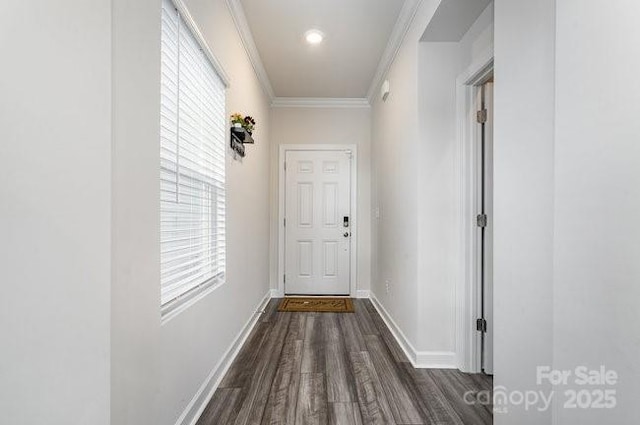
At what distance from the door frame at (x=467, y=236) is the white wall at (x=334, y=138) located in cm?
220

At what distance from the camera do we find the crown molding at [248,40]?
2.45 m

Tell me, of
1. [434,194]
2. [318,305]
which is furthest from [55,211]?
[318,305]

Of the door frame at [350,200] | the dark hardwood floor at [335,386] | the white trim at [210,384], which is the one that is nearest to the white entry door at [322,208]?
the door frame at [350,200]

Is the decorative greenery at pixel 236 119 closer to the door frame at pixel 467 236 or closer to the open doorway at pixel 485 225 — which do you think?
the door frame at pixel 467 236

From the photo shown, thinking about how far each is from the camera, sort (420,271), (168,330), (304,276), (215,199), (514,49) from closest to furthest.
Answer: (514,49)
(168,330)
(215,199)
(420,271)
(304,276)

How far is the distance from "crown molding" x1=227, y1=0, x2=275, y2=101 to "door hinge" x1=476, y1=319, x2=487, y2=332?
2806mm

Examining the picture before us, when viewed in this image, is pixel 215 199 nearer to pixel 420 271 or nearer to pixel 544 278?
pixel 420 271

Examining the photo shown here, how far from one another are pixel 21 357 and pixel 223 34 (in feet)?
6.97

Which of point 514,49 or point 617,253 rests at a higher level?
point 514,49

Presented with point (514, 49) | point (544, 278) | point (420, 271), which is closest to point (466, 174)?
point (420, 271)

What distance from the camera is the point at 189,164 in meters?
1.79

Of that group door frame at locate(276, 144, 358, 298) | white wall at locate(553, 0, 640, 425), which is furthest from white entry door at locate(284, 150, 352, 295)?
white wall at locate(553, 0, 640, 425)

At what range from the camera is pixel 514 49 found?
1.32 m

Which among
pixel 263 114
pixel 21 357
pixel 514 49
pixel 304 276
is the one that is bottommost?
pixel 304 276
